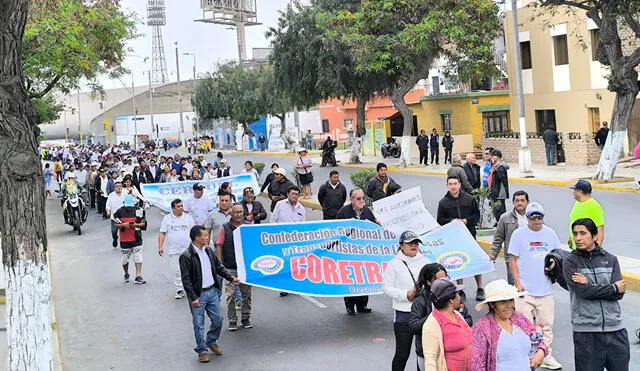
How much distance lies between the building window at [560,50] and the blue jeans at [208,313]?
30.8 m

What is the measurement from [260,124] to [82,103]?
52.8 meters

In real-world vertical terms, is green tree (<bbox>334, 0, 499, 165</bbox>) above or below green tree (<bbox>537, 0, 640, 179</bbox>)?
above

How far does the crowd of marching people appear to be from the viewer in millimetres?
6148

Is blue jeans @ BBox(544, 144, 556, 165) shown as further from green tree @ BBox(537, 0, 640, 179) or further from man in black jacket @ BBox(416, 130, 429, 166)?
green tree @ BBox(537, 0, 640, 179)

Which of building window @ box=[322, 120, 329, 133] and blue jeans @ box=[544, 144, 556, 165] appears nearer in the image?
blue jeans @ box=[544, 144, 556, 165]

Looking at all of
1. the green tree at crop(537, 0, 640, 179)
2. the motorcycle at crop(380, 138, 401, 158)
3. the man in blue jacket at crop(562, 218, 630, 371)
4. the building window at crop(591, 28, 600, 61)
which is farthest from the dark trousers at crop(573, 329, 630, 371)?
the motorcycle at crop(380, 138, 401, 158)

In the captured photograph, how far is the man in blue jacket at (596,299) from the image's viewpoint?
6844 millimetres

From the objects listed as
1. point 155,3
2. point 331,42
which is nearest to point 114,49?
point 331,42

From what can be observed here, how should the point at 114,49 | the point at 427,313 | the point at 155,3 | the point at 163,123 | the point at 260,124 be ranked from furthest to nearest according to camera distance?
the point at 155,3 < the point at 163,123 < the point at 260,124 < the point at 114,49 < the point at 427,313

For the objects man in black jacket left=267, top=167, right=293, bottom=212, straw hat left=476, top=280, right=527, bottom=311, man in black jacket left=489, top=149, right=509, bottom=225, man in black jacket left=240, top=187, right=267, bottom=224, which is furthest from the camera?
man in black jacket left=267, top=167, right=293, bottom=212

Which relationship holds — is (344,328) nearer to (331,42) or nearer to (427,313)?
(427,313)

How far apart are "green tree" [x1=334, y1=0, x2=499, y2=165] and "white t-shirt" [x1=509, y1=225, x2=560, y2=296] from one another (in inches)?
1093

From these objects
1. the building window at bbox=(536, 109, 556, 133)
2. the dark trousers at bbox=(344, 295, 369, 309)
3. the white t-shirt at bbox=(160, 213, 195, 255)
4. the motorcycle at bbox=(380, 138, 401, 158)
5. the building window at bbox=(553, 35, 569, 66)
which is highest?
the building window at bbox=(553, 35, 569, 66)

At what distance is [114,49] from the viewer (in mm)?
32156
